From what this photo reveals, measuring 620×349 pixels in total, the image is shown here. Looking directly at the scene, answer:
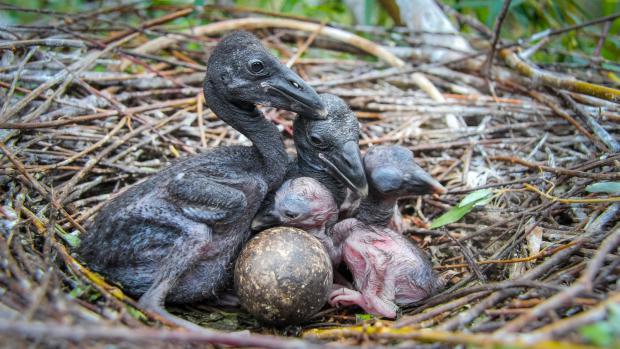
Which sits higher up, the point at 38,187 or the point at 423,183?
the point at 423,183

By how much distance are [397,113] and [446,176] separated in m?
0.74

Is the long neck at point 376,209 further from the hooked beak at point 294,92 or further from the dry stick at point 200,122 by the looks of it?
the dry stick at point 200,122

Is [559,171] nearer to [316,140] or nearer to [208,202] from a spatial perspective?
[316,140]

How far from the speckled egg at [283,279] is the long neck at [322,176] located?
551 mm

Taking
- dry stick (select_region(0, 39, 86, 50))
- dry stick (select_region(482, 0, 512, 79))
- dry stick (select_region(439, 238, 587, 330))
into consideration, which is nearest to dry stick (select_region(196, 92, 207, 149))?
dry stick (select_region(0, 39, 86, 50))

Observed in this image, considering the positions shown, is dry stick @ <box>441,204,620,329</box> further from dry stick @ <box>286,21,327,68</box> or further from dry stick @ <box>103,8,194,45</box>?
dry stick @ <box>103,8,194,45</box>

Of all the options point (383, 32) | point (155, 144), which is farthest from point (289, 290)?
point (383, 32)

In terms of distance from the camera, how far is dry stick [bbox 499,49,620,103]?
2895 millimetres

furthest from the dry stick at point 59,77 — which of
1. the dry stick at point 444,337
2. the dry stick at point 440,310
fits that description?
the dry stick at point 440,310

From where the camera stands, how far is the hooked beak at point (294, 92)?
8.26 feet

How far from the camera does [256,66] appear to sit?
2492 mm

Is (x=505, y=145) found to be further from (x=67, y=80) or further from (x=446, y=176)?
(x=67, y=80)

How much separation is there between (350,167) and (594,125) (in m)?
1.55

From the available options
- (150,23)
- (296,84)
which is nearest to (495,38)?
(296,84)
